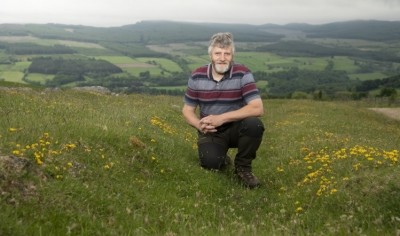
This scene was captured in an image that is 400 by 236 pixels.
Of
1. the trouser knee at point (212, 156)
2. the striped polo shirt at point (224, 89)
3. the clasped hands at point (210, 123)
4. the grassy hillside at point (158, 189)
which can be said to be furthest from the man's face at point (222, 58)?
the grassy hillside at point (158, 189)

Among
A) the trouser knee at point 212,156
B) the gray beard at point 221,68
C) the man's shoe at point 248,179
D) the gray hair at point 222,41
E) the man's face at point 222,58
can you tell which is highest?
the gray hair at point 222,41

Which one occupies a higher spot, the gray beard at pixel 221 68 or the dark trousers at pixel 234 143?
the gray beard at pixel 221 68

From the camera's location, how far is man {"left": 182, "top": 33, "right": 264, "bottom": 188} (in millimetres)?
9219

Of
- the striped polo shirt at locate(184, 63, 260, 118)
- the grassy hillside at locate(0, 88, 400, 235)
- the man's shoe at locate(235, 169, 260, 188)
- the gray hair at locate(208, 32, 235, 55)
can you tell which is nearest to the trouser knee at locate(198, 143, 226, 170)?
the grassy hillside at locate(0, 88, 400, 235)

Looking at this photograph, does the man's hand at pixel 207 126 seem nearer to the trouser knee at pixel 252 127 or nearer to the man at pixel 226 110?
the man at pixel 226 110

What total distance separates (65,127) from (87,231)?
473cm

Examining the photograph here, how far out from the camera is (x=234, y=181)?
9.30 m

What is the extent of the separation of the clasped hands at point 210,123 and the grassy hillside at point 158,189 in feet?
2.86

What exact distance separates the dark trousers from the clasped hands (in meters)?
0.31

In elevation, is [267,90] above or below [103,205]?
below

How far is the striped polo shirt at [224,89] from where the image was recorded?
30.9ft

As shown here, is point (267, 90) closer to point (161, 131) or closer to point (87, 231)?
point (161, 131)

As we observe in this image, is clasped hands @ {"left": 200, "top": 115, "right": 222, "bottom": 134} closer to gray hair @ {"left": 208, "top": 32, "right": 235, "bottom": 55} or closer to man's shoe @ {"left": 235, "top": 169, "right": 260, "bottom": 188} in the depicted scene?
man's shoe @ {"left": 235, "top": 169, "right": 260, "bottom": 188}

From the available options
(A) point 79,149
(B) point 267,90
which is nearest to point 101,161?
(A) point 79,149
